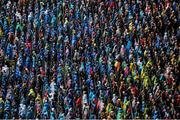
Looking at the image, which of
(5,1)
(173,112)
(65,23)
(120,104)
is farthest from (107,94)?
(5,1)

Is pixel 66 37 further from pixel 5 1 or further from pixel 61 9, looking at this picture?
pixel 5 1

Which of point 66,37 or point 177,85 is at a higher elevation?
point 66,37

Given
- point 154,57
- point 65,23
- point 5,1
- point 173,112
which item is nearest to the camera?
point 173,112

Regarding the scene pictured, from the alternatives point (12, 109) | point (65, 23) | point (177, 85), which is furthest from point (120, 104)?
point (65, 23)

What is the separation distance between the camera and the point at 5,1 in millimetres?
32469

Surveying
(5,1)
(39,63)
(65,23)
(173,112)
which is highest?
(5,1)

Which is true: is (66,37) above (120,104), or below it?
above

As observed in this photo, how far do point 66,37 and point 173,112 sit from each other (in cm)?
782

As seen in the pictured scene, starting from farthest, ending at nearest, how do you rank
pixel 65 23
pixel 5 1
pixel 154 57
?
pixel 5 1
pixel 65 23
pixel 154 57

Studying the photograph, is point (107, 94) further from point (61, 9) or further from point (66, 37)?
point (61, 9)

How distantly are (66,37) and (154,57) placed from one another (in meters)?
4.96

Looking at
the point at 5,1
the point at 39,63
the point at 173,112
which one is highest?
the point at 5,1

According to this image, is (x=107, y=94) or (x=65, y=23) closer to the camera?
(x=107, y=94)

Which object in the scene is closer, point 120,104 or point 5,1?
point 120,104
